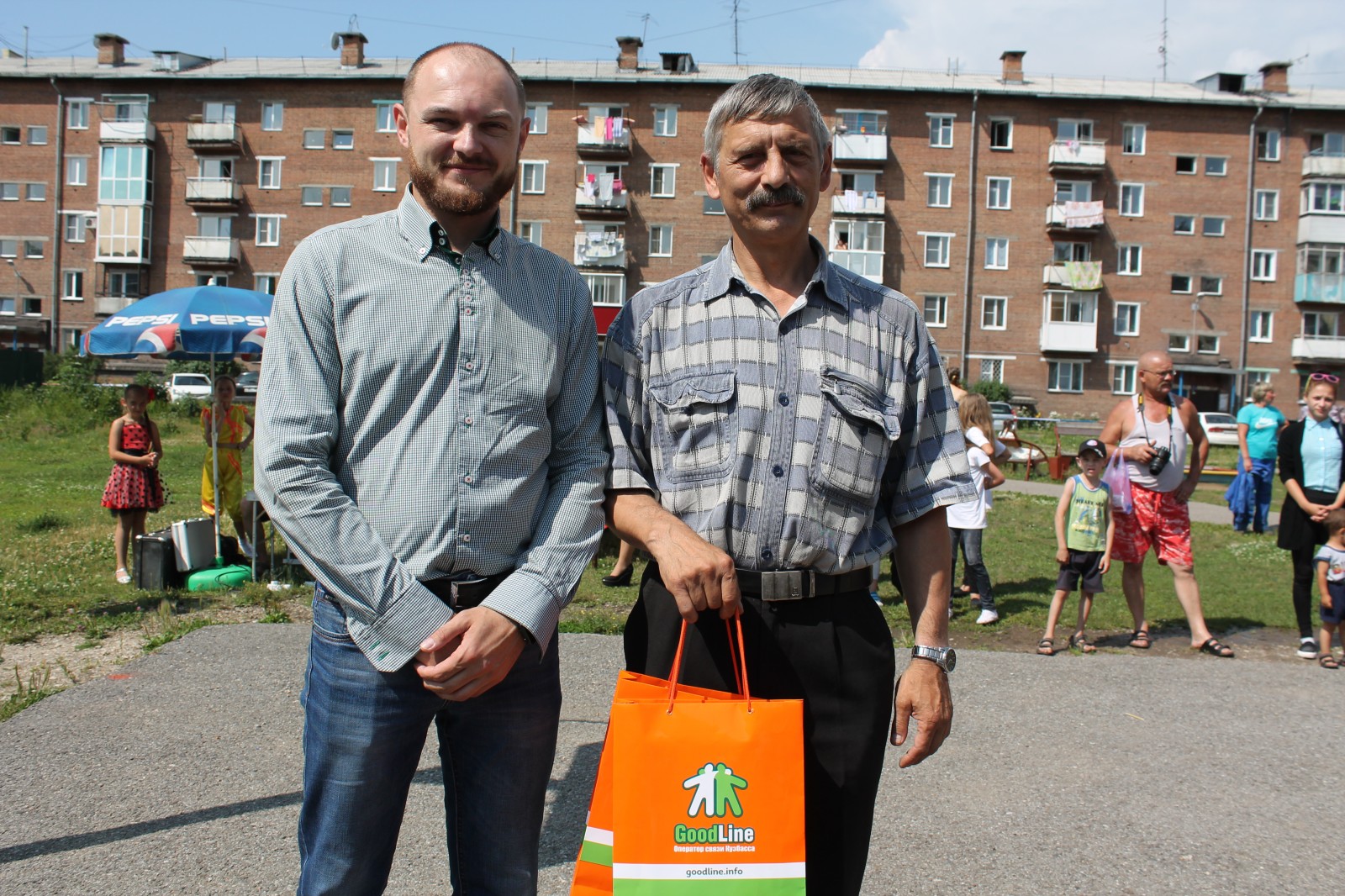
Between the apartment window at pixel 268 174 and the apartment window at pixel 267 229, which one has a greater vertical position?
the apartment window at pixel 268 174

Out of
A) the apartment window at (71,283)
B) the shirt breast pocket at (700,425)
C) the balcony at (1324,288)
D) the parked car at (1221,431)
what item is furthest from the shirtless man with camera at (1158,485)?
the apartment window at (71,283)

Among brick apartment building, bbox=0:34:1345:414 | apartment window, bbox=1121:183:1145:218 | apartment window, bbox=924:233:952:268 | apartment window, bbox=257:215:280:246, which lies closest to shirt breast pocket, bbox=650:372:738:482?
brick apartment building, bbox=0:34:1345:414

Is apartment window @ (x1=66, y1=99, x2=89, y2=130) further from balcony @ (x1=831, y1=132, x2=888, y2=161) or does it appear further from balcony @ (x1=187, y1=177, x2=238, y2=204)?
balcony @ (x1=831, y1=132, x2=888, y2=161)

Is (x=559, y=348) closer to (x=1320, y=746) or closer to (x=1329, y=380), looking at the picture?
(x=1320, y=746)

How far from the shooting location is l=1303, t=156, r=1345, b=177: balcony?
49719 mm

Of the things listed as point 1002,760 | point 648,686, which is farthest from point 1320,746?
point 648,686

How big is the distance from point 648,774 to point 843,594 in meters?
0.66

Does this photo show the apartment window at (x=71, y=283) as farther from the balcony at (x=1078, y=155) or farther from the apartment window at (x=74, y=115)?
the balcony at (x=1078, y=155)

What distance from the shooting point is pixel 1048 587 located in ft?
32.4

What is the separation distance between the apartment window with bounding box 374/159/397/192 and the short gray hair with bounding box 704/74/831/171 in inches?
2064

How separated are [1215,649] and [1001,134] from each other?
4828 centimetres

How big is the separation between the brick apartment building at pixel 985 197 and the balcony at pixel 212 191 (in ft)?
0.40

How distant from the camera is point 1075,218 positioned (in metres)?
49.3

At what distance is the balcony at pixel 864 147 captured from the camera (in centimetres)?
4925
